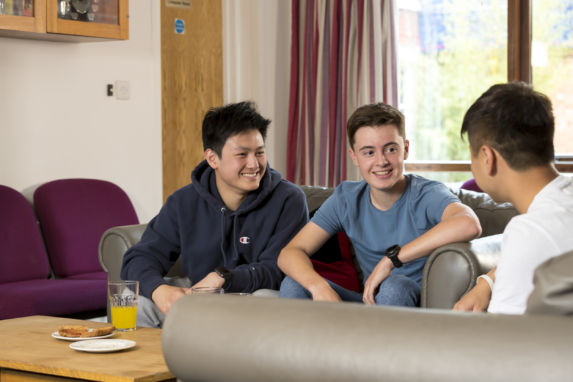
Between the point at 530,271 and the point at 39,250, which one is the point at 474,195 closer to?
the point at 530,271

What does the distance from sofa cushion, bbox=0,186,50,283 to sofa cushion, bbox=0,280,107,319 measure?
0.09 metres

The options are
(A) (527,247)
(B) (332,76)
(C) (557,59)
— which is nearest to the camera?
(A) (527,247)

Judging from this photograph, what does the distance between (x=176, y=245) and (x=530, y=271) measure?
1.75 m

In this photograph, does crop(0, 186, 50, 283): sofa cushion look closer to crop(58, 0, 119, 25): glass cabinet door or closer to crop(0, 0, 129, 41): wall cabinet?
crop(0, 0, 129, 41): wall cabinet

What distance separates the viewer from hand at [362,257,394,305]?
229 centimetres

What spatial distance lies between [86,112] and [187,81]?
915mm

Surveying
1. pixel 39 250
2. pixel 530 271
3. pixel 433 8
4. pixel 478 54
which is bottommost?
pixel 39 250

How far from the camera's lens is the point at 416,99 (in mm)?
5113

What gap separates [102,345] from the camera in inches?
77.4

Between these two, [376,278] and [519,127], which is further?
[376,278]

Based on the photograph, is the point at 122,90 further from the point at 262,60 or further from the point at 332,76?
the point at 332,76

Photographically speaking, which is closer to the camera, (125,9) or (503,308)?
(503,308)

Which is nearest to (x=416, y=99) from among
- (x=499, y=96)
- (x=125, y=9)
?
(x=125, y=9)

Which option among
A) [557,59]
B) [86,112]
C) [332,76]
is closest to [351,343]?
[86,112]
